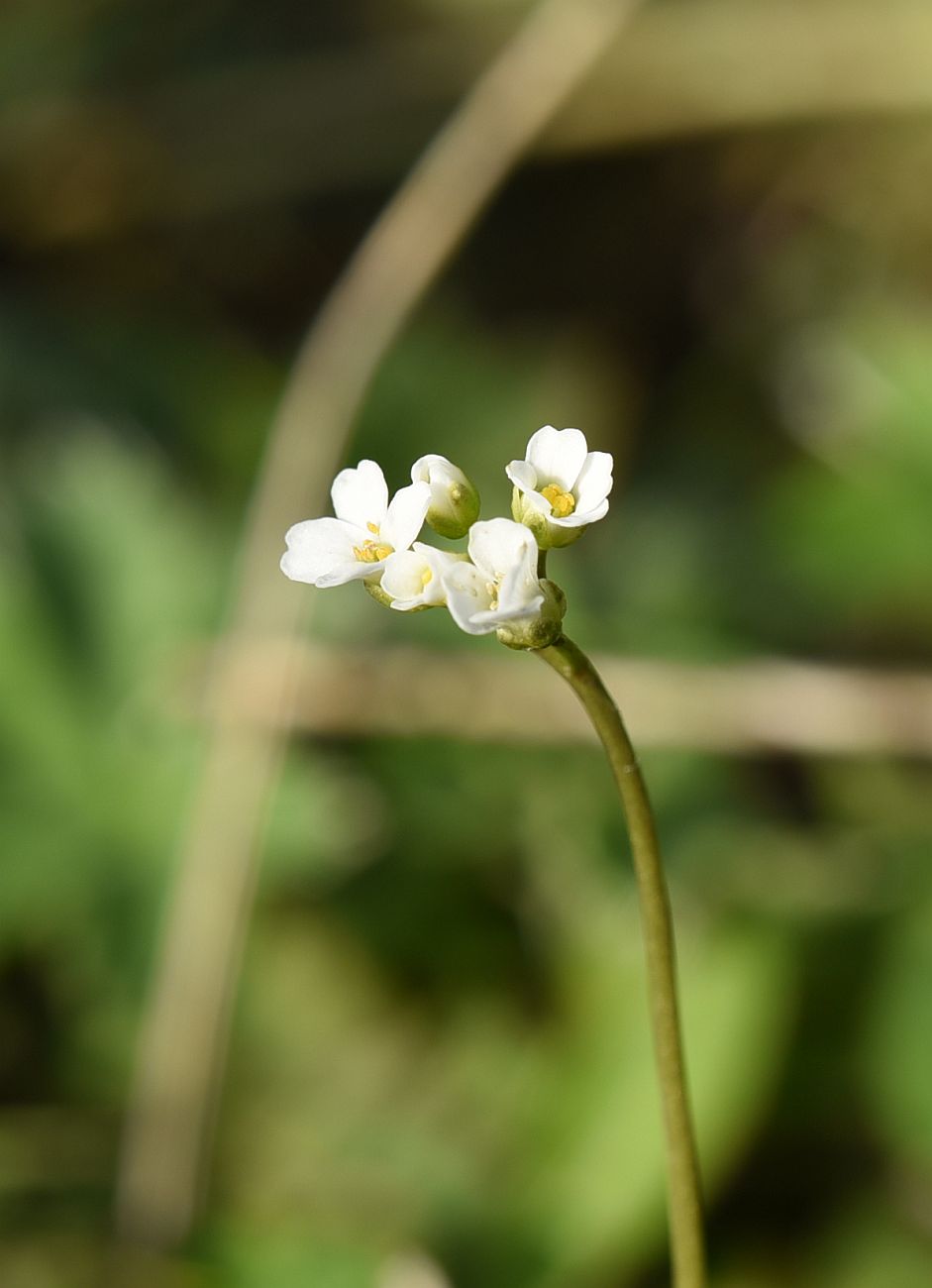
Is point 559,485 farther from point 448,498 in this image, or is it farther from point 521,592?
point 521,592

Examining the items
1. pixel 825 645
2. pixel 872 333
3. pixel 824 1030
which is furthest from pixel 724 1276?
pixel 872 333

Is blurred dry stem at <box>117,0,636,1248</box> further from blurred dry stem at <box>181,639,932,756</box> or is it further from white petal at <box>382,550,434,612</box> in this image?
white petal at <box>382,550,434,612</box>

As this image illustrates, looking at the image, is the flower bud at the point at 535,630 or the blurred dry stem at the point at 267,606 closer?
the flower bud at the point at 535,630

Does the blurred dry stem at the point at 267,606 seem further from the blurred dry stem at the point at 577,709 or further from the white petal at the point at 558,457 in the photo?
the white petal at the point at 558,457

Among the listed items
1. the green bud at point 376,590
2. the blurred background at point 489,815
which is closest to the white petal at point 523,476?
the green bud at point 376,590

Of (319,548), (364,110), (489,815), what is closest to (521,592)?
(319,548)

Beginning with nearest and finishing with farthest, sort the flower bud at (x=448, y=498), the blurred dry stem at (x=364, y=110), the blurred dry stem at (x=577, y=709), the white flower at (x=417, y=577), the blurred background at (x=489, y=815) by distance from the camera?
the white flower at (x=417, y=577), the flower bud at (x=448, y=498), the blurred background at (x=489, y=815), the blurred dry stem at (x=577, y=709), the blurred dry stem at (x=364, y=110)
